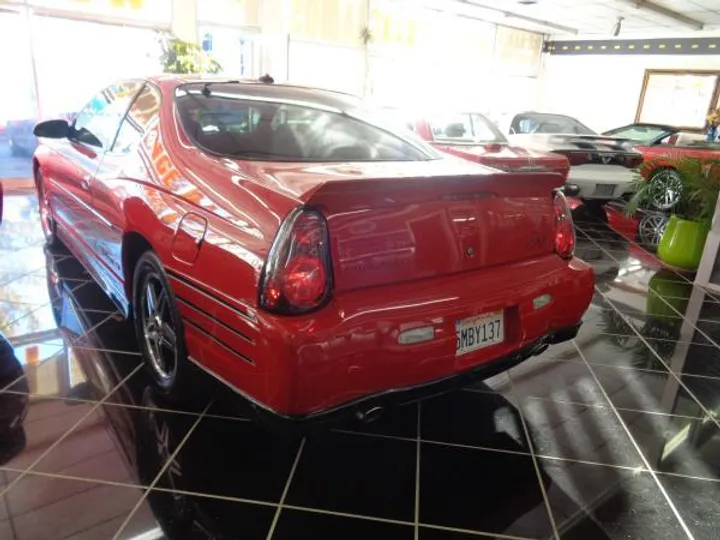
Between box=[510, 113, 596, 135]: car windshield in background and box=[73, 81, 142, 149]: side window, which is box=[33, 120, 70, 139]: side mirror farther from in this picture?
box=[510, 113, 596, 135]: car windshield in background

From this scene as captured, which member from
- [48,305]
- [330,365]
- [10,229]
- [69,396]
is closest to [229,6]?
[10,229]

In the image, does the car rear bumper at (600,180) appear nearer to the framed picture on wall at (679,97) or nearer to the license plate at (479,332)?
the license plate at (479,332)

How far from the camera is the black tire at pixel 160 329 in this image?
1.87 m

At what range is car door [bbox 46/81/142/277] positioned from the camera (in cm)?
259

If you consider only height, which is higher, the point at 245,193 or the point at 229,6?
the point at 229,6

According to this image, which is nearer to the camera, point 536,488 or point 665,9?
point 536,488

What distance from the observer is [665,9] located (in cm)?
1022

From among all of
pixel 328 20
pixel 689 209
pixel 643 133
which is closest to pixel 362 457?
pixel 689 209

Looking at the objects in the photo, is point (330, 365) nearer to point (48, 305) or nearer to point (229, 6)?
point (48, 305)

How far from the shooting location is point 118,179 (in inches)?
88.7

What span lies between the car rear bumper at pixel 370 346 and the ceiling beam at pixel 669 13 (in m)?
10.1

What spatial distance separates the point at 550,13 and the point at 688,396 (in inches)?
429

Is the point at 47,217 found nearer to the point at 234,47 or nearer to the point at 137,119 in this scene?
the point at 137,119

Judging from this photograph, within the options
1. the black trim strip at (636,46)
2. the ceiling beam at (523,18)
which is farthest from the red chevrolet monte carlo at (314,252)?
the black trim strip at (636,46)
